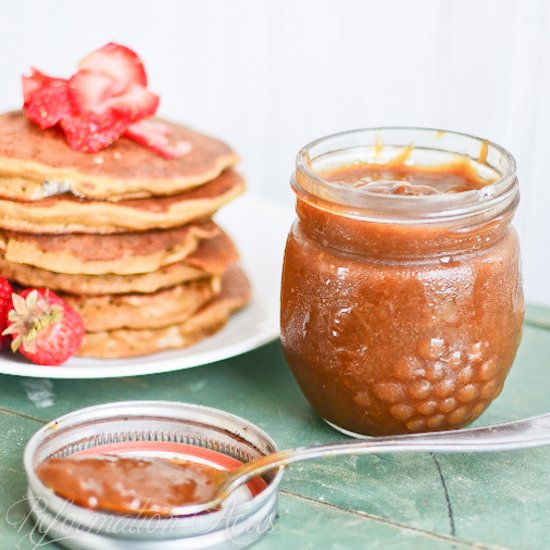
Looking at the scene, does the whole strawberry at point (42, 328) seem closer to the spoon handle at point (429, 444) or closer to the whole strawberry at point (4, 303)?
the whole strawberry at point (4, 303)

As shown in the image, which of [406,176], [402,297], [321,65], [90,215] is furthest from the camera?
[321,65]

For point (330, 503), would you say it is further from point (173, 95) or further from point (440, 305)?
point (173, 95)

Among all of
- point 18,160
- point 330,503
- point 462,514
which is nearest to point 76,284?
point 18,160

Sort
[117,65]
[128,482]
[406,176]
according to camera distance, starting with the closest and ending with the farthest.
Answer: [128,482]
[406,176]
[117,65]

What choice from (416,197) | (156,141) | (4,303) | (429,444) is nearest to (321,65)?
(156,141)

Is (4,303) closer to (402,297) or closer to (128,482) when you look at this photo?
(128,482)

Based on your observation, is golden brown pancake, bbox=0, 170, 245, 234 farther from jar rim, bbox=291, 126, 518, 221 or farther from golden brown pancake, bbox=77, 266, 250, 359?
jar rim, bbox=291, 126, 518, 221

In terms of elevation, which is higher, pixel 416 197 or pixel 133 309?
pixel 416 197
